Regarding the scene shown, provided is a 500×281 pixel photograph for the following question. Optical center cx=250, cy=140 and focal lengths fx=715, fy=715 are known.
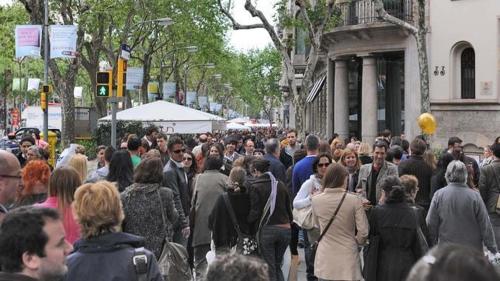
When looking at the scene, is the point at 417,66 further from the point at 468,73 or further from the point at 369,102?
the point at 369,102

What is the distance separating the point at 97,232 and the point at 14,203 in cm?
239

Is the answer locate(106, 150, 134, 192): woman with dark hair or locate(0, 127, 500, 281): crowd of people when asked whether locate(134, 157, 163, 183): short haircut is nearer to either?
locate(0, 127, 500, 281): crowd of people

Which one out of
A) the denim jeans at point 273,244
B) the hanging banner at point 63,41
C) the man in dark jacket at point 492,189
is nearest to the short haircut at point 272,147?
the denim jeans at point 273,244

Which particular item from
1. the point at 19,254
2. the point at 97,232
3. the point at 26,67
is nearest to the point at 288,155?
the point at 97,232

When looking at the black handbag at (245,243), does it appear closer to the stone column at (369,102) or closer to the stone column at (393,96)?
the stone column at (369,102)

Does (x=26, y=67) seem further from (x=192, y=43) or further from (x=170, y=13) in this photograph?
(x=170, y=13)

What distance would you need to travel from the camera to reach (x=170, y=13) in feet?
123

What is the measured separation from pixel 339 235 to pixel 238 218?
4.26 ft

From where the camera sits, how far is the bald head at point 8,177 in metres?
5.26

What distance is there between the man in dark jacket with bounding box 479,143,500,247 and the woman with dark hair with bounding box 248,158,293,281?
9.53 feet

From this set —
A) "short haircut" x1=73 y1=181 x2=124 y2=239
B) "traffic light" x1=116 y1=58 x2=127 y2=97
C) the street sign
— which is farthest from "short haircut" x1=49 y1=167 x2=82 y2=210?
the street sign

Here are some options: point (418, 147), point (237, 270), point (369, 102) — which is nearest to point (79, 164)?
point (418, 147)

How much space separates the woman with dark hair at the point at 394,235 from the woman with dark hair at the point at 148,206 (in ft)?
6.58

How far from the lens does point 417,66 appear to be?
26984 mm
